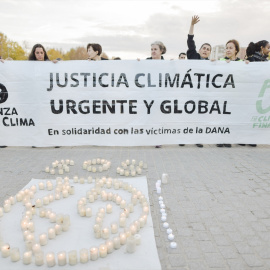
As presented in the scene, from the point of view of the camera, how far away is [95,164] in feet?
19.6

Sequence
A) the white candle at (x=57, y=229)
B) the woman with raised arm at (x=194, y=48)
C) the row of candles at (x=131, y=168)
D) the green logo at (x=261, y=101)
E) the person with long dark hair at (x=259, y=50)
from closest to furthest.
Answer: the white candle at (x=57, y=229) → the row of candles at (x=131, y=168) → the woman with raised arm at (x=194, y=48) → the green logo at (x=261, y=101) → the person with long dark hair at (x=259, y=50)

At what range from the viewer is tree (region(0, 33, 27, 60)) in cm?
5014

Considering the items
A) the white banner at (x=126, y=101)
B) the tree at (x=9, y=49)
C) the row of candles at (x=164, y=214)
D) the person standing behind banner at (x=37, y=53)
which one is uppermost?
the tree at (x=9, y=49)

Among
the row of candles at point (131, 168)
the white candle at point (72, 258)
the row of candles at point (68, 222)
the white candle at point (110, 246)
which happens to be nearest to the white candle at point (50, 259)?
the row of candles at point (68, 222)

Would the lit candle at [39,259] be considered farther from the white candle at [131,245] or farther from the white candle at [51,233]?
the white candle at [131,245]

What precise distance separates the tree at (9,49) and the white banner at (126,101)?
49.3 m

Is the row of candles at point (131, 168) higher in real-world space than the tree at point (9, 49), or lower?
lower

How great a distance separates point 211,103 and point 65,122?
374 cm

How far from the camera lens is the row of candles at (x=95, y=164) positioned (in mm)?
5468

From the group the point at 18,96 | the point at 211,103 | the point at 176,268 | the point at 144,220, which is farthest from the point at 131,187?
the point at 18,96

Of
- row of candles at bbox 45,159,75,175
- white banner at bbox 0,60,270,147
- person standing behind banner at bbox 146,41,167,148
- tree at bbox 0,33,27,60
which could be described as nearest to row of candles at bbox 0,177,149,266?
row of candles at bbox 45,159,75,175

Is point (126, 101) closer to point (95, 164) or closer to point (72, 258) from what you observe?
point (95, 164)

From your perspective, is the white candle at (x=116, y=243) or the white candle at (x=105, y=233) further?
the white candle at (x=105, y=233)

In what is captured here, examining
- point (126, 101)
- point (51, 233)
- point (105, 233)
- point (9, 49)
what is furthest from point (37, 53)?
point (9, 49)
